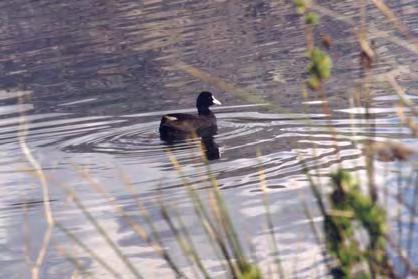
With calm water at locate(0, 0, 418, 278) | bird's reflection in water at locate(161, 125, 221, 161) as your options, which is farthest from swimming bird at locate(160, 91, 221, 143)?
calm water at locate(0, 0, 418, 278)

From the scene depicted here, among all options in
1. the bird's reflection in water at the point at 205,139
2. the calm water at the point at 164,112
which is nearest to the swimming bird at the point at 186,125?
the bird's reflection in water at the point at 205,139

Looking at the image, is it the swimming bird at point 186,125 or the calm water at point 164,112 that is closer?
the calm water at point 164,112

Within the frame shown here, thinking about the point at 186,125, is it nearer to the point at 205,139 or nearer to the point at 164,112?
the point at 205,139

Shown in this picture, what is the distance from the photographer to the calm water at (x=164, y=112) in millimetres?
7850

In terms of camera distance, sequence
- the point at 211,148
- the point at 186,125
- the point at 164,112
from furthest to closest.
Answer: the point at 164,112
the point at 186,125
the point at 211,148

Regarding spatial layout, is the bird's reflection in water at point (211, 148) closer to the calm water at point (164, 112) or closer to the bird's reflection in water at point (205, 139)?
the bird's reflection in water at point (205, 139)

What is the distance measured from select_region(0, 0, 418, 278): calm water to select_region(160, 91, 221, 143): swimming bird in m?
0.16

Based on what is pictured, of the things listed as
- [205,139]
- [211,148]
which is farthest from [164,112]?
[211,148]

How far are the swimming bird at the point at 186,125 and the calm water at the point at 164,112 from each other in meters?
0.16

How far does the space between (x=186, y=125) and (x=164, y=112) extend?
1873mm

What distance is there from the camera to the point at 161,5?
1064 inches

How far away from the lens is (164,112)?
1378 centimetres

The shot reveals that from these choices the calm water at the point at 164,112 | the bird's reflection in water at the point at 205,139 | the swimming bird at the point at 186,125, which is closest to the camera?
the calm water at the point at 164,112

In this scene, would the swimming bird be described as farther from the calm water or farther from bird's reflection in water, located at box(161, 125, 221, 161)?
the calm water
